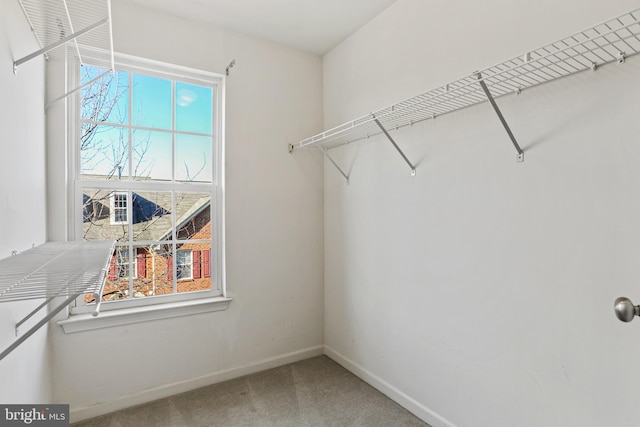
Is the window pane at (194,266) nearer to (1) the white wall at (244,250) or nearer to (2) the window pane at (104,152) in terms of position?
(1) the white wall at (244,250)

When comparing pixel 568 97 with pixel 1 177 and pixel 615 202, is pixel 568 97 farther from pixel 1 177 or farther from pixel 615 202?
pixel 1 177

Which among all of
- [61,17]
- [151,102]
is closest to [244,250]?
[151,102]

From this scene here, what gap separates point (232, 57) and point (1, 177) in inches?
67.9

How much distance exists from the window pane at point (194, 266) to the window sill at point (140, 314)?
0.12 meters

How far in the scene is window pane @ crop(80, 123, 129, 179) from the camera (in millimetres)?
2080

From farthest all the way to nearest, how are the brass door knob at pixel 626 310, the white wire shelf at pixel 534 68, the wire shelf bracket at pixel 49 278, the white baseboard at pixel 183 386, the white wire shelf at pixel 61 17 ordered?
the white baseboard at pixel 183 386, the white wire shelf at pixel 61 17, the white wire shelf at pixel 534 68, the brass door knob at pixel 626 310, the wire shelf bracket at pixel 49 278

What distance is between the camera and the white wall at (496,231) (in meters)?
1.19

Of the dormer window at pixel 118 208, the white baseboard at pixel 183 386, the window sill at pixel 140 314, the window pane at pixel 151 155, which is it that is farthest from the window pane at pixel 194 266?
the white baseboard at pixel 183 386

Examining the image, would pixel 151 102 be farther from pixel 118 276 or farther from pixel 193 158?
pixel 118 276

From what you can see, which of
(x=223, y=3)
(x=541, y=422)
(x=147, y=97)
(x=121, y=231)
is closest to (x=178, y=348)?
(x=121, y=231)

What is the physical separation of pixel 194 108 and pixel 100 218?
98 centimetres

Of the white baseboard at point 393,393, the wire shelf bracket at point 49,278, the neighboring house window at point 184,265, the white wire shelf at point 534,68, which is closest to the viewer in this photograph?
the wire shelf bracket at point 49,278

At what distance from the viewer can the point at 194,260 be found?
7.89 feet

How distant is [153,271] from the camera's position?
227cm
